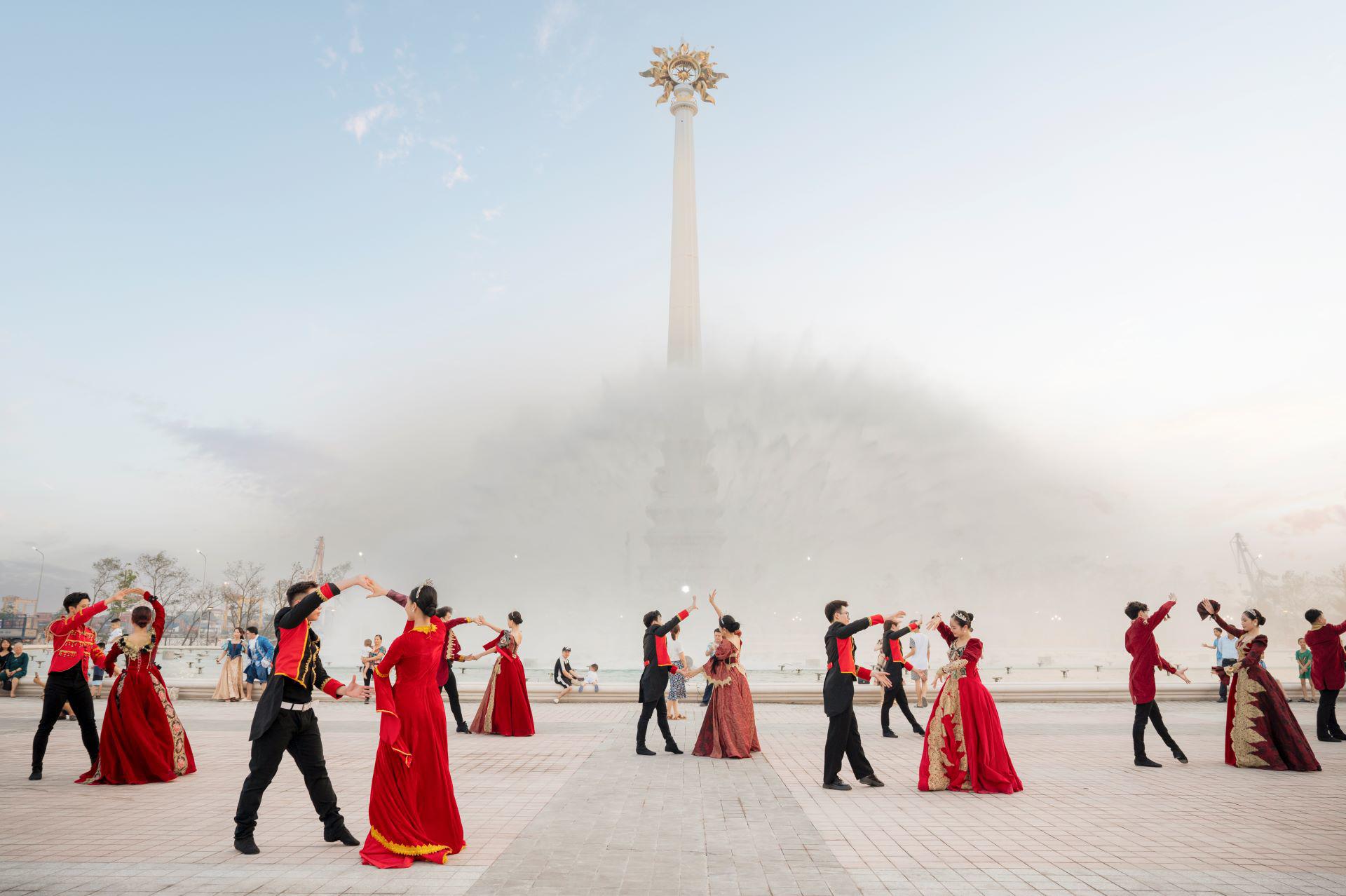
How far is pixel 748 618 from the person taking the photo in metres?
49.2

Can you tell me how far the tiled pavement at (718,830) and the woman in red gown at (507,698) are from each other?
192 cm

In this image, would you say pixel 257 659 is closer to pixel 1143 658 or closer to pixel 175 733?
pixel 175 733

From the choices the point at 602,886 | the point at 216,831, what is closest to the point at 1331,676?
the point at 602,886

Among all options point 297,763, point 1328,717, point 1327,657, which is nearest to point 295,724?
point 297,763

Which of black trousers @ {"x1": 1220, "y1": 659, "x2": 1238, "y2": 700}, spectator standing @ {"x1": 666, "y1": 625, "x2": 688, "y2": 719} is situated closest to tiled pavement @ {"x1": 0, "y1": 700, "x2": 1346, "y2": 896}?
spectator standing @ {"x1": 666, "y1": 625, "x2": 688, "y2": 719}

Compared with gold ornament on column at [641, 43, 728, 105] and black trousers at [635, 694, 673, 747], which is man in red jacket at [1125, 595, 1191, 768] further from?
gold ornament on column at [641, 43, 728, 105]

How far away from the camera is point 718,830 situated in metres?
6.93

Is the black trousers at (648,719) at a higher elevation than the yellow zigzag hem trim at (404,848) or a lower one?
higher

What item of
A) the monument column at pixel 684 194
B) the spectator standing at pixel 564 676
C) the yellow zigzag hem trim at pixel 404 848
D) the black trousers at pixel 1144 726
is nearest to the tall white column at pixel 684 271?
the monument column at pixel 684 194

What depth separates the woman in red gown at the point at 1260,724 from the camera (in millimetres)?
10289

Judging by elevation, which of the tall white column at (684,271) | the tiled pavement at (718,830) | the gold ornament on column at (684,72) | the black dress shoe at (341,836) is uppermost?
the gold ornament on column at (684,72)

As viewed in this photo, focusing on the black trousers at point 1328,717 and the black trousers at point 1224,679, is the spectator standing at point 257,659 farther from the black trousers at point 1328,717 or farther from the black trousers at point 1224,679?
the black trousers at point 1224,679

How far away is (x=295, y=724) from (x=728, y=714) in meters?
6.85

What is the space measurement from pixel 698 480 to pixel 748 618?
10.3 metres
